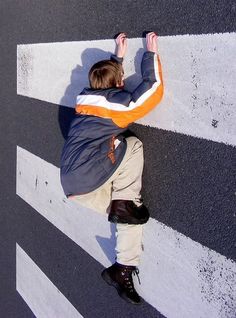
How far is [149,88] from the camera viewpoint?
8.81 ft

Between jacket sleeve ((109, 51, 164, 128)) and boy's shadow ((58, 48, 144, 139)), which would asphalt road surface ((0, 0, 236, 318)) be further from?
jacket sleeve ((109, 51, 164, 128))

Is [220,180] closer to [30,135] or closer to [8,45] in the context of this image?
[30,135]

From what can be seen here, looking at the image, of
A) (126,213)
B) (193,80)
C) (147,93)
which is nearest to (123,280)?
(126,213)

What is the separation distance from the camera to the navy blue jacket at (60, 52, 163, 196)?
270 cm

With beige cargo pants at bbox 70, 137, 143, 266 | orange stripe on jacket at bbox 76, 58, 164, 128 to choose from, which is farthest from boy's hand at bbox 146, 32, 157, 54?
beige cargo pants at bbox 70, 137, 143, 266

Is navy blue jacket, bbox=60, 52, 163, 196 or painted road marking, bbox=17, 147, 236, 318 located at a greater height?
navy blue jacket, bbox=60, 52, 163, 196

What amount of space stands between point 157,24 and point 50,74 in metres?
1.36

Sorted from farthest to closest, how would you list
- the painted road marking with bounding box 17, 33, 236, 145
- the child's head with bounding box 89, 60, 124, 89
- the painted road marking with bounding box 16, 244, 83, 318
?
1. the painted road marking with bounding box 16, 244, 83, 318
2. the child's head with bounding box 89, 60, 124, 89
3. the painted road marking with bounding box 17, 33, 236, 145

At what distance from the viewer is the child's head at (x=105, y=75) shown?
283 centimetres

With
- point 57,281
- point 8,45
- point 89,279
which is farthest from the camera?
point 8,45

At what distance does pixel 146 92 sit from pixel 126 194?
635 mm

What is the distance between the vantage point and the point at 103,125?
2.75 metres

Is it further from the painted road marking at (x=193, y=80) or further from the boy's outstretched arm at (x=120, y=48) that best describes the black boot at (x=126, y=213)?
the boy's outstretched arm at (x=120, y=48)

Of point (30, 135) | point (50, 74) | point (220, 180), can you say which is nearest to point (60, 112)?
point (50, 74)
